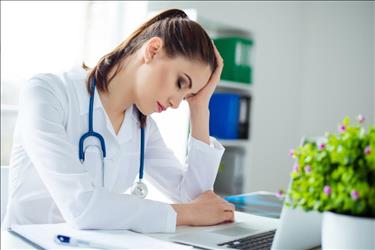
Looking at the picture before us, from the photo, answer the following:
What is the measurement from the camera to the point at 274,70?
3889mm

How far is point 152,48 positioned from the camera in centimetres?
130

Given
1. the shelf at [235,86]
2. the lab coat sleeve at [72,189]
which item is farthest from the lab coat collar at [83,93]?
the shelf at [235,86]

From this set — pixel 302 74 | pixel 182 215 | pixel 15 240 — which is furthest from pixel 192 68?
pixel 302 74

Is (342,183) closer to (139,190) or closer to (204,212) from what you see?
(204,212)

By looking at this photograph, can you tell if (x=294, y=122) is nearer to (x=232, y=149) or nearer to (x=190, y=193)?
(x=232, y=149)

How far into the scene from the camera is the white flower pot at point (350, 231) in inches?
26.4

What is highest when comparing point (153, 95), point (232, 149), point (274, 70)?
point (274, 70)

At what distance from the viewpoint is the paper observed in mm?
888

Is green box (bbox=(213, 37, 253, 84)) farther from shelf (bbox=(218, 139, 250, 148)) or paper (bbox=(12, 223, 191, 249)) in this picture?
paper (bbox=(12, 223, 191, 249))

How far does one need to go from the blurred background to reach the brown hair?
1.07 metres

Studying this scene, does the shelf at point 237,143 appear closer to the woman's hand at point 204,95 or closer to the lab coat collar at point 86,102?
the woman's hand at point 204,95

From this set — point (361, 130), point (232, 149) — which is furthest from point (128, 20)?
point (361, 130)

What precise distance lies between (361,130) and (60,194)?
2.23 ft

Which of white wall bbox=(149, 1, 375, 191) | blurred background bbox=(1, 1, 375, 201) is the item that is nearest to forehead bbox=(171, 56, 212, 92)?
blurred background bbox=(1, 1, 375, 201)
